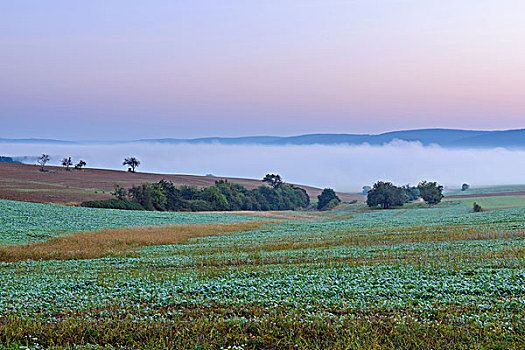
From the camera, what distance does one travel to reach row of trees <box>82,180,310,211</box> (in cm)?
10762

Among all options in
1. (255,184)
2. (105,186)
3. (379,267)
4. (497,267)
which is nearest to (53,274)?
(379,267)

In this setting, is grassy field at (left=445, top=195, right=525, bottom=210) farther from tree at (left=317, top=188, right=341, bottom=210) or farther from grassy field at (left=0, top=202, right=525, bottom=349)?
grassy field at (left=0, top=202, right=525, bottom=349)

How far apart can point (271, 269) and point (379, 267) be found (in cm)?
498

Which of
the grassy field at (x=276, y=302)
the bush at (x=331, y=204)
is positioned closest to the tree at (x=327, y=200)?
the bush at (x=331, y=204)

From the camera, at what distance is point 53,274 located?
70.1 ft

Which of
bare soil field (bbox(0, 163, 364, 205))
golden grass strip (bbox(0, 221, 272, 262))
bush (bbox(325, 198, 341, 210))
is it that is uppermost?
bare soil field (bbox(0, 163, 364, 205))

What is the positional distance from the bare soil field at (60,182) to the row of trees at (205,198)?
263 inches

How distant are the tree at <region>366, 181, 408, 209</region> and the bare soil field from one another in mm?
55508

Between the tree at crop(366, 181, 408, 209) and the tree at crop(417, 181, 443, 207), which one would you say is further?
the tree at crop(366, 181, 408, 209)

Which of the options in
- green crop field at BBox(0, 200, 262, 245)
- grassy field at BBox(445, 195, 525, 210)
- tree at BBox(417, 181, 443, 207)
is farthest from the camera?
tree at BBox(417, 181, 443, 207)

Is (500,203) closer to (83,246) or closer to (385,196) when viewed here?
(385,196)

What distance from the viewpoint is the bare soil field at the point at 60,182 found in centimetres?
9375

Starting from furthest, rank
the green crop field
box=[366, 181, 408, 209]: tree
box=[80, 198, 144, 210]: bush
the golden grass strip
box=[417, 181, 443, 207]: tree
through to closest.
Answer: box=[366, 181, 408, 209]: tree
box=[417, 181, 443, 207]: tree
box=[80, 198, 144, 210]: bush
the green crop field
the golden grass strip

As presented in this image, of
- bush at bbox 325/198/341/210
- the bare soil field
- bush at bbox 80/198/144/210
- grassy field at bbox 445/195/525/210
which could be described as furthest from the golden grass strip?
bush at bbox 325/198/341/210
